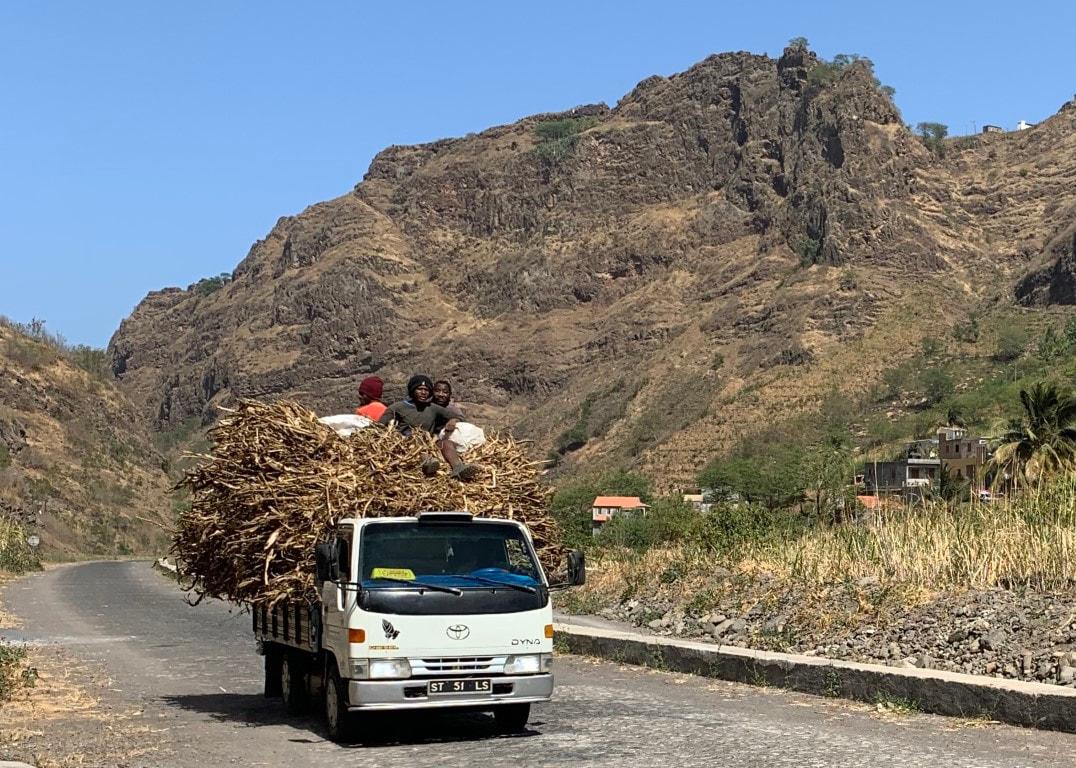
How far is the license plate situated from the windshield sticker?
34.6 inches

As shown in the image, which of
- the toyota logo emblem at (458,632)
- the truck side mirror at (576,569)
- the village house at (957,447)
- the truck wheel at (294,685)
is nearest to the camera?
the toyota logo emblem at (458,632)

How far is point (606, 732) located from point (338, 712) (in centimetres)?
205

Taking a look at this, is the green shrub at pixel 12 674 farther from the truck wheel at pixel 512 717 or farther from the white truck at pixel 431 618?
the truck wheel at pixel 512 717

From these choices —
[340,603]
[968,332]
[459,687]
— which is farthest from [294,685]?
[968,332]

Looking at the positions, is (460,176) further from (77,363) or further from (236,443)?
(236,443)

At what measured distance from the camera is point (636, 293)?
534ft

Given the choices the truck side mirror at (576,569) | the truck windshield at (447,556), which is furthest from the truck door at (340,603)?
the truck side mirror at (576,569)

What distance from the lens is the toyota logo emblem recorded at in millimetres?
10453

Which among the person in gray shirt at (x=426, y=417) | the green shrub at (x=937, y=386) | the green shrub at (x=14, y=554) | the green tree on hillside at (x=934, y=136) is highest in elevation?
the green tree on hillside at (x=934, y=136)

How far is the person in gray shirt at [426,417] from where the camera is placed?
12.1 meters

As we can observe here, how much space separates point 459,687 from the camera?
1043 cm

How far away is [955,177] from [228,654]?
156 metres

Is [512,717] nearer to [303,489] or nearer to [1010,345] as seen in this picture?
[303,489]

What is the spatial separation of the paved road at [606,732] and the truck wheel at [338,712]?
172 mm
